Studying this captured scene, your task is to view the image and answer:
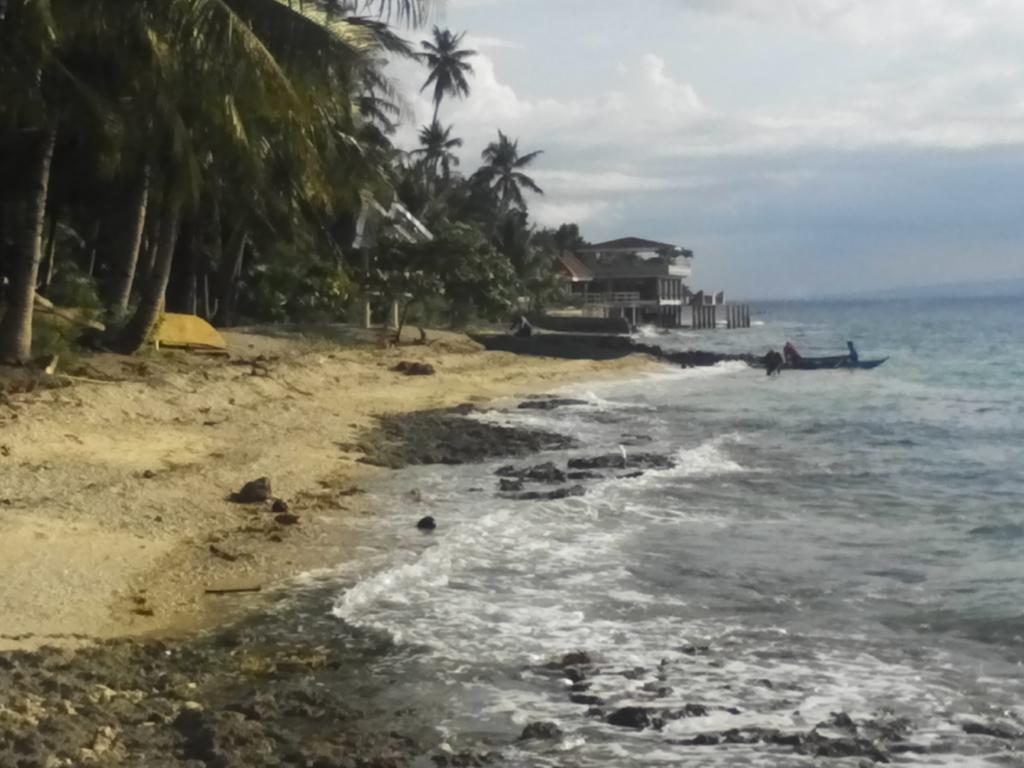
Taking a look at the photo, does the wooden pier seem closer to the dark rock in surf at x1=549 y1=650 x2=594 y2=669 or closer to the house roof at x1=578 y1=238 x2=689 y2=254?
the house roof at x1=578 y1=238 x2=689 y2=254

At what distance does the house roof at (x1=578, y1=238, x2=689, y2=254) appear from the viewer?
88.6 m

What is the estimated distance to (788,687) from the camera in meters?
8.23

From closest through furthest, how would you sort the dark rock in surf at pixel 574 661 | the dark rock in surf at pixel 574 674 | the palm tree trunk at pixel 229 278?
the dark rock in surf at pixel 574 674, the dark rock in surf at pixel 574 661, the palm tree trunk at pixel 229 278

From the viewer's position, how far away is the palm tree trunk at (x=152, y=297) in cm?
2098

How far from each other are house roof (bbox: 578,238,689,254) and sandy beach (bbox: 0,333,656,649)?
6588 centimetres

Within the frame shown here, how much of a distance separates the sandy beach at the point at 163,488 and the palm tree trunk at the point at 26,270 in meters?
1.03

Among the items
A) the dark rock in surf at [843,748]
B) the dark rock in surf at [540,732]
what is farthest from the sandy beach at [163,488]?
the dark rock in surf at [843,748]

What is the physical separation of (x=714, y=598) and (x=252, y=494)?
500cm

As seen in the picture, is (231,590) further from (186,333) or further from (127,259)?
(186,333)

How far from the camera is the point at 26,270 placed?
17.4 metres

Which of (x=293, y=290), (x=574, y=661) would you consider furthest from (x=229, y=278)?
(x=574, y=661)

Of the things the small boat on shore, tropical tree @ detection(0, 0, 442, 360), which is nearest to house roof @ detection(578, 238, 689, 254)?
the small boat on shore

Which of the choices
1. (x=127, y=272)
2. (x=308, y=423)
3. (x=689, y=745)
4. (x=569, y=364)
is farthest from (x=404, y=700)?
(x=569, y=364)

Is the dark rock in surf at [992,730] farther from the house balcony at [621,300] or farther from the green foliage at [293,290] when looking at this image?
the house balcony at [621,300]
